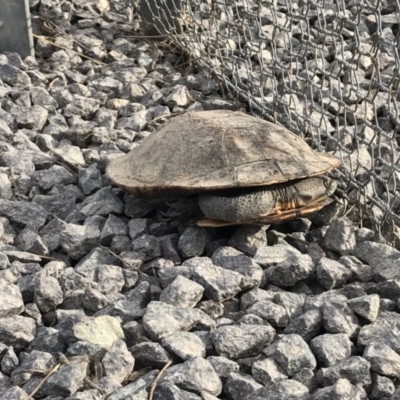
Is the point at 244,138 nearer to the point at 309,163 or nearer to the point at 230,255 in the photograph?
the point at 309,163

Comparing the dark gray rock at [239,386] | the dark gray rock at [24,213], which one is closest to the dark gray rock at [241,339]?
the dark gray rock at [239,386]

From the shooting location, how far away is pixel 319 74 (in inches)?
144

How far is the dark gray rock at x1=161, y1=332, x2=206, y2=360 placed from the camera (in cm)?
185

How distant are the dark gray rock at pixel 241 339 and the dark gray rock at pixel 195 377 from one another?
0.09 meters

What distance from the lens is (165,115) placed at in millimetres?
3268

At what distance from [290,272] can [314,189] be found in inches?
15.7

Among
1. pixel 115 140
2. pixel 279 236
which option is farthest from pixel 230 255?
pixel 115 140


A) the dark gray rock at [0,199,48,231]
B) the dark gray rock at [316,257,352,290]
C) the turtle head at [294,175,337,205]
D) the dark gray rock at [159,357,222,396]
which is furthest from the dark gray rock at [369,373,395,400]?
the dark gray rock at [0,199,48,231]

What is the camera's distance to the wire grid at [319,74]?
8.43ft

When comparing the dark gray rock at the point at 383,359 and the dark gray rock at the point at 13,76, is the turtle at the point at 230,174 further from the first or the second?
the dark gray rock at the point at 13,76

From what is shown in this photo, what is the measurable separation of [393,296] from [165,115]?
147 cm

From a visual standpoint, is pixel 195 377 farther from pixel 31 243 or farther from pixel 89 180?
pixel 89 180

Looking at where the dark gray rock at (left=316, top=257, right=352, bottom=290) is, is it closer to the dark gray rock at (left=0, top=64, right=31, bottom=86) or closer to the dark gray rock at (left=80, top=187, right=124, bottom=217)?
the dark gray rock at (left=80, top=187, right=124, bottom=217)

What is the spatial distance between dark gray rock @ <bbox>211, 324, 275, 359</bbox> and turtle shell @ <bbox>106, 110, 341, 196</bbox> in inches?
22.1
